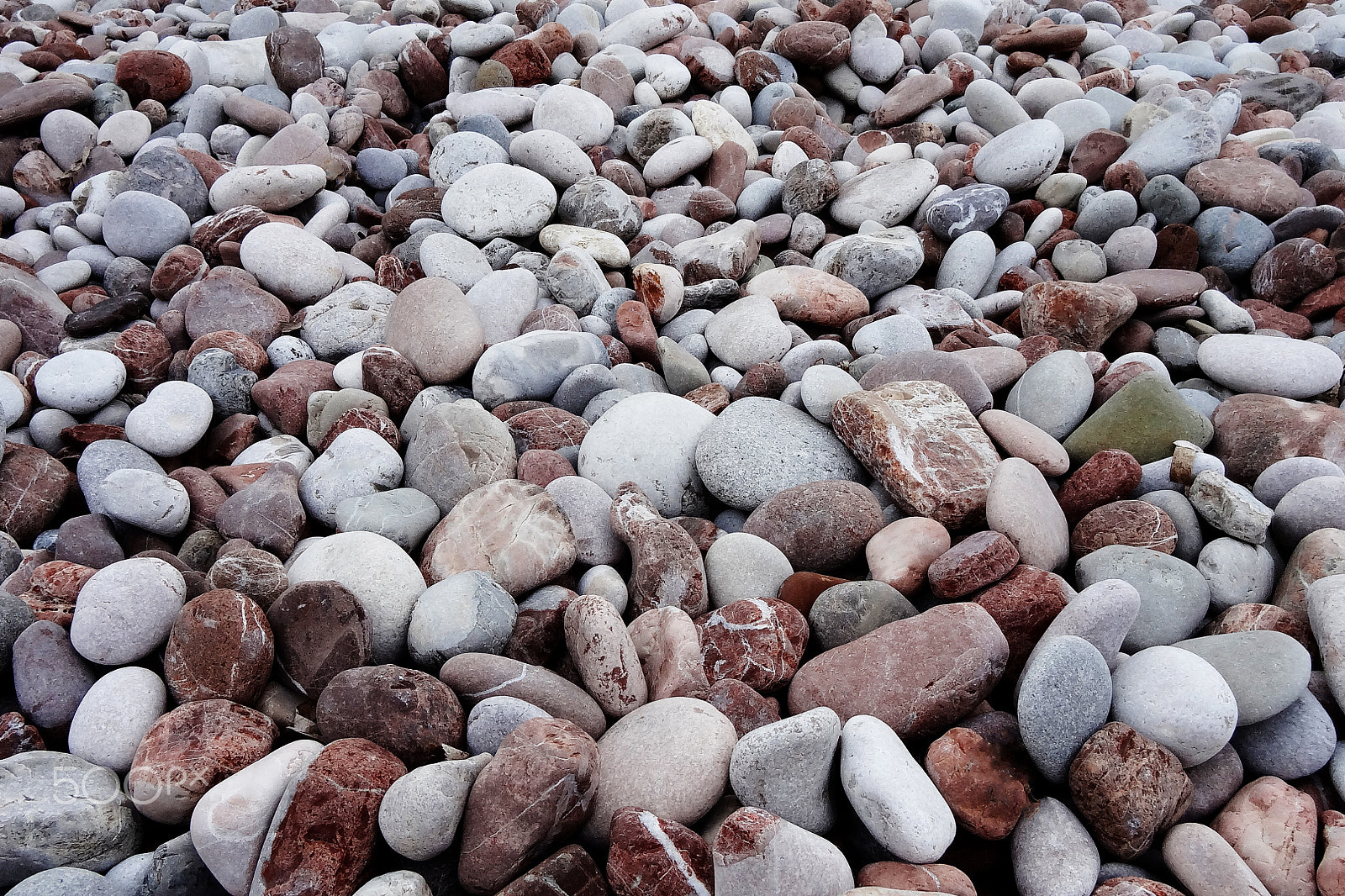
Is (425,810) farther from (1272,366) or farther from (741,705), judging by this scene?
(1272,366)

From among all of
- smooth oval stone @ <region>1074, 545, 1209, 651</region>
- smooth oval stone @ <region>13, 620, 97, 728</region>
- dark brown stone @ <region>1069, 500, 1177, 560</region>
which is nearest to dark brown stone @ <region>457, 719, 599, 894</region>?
smooth oval stone @ <region>13, 620, 97, 728</region>

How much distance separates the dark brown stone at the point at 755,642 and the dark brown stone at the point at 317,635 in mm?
894

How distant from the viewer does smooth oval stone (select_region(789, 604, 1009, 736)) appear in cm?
204

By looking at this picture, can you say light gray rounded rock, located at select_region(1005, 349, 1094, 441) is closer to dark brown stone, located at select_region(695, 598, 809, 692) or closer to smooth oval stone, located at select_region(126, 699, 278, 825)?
dark brown stone, located at select_region(695, 598, 809, 692)

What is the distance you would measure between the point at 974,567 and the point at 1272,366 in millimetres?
1736

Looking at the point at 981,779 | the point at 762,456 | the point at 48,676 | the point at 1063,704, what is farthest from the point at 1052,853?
the point at 48,676

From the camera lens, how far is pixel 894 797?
1766mm

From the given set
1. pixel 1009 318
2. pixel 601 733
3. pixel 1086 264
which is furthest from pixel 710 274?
pixel 601 733

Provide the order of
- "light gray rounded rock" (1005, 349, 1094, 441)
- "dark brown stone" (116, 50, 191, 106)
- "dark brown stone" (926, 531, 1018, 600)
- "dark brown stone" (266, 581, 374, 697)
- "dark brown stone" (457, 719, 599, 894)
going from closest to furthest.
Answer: "dark brown stone" (457, 719, 599, 894)
"dark brown stone" (266, 581, 374, 697)
"dark brown stone" (926, 531, 1018, 600)
"light gray rounded rock" (1005, 349, 1094, 441)
"dark brown stone" (116, 50, 191, 106)

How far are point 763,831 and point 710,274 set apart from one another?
2856 mm

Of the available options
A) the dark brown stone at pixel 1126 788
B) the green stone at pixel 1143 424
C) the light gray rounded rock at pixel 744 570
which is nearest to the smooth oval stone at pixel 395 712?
the light gray rounded rock at pixel 744 570

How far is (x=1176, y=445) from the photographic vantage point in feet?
8.70

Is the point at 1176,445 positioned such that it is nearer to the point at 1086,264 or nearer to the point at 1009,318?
the point at 1009,318

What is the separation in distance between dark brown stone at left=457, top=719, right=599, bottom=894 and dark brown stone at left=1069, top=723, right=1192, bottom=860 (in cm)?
108
